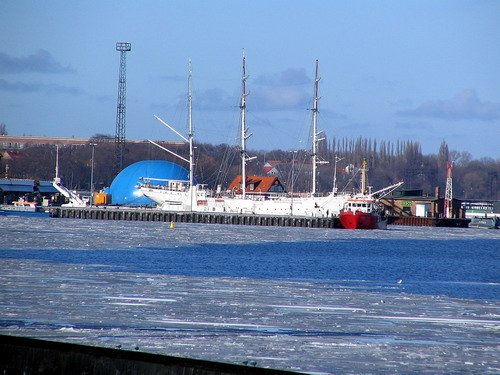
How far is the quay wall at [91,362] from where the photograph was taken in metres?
13.1

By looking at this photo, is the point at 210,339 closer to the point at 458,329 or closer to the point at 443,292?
the point at 458,329

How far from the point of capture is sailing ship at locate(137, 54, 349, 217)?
409 ft

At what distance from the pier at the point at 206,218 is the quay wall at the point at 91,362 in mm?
101785

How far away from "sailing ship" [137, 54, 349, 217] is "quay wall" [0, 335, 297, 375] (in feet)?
346

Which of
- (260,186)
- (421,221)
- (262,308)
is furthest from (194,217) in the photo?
(262,308)

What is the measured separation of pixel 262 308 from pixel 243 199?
338 ft

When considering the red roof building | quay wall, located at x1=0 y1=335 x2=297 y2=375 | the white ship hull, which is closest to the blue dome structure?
the red roof building

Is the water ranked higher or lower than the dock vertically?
lower

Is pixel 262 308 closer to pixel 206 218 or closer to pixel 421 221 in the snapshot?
pixel 206 218

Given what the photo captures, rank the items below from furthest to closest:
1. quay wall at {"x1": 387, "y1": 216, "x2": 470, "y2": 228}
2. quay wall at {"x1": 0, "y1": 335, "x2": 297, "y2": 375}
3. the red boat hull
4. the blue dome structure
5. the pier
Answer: the blue dome structure, quay wall at {"x1": 387, "y1": 216, "x2": 470, "y2": 228}, the pier, the red boat hull, quay wall at {"x1": 0, "y1": 335, "x2": 297, "y2": 375}

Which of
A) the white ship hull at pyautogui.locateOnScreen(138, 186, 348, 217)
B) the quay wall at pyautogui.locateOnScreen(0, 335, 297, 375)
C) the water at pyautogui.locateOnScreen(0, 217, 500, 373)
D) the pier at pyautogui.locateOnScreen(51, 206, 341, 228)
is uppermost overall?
the white ship hull at pyautogui.locateOnScreen(138, 186, 348, 217)

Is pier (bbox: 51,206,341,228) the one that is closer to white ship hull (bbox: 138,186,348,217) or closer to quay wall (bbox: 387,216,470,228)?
white ship hull (bbox: 138,186,348,217)

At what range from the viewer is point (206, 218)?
388 feet

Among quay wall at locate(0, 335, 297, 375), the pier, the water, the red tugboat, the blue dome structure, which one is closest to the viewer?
quay wall at locate(0, 335, 297, 375)
